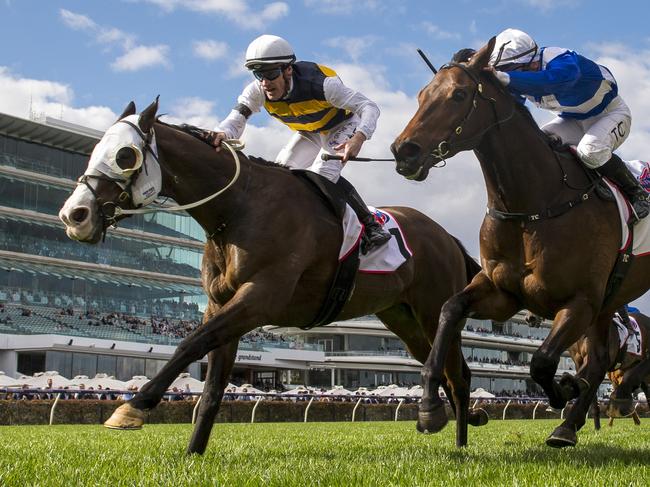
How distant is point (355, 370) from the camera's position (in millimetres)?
62562

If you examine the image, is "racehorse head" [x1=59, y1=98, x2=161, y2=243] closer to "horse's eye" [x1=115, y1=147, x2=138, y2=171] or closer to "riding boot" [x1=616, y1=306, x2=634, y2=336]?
"horse's eye" [x1=115, y1=147, x2=138, y2=171]

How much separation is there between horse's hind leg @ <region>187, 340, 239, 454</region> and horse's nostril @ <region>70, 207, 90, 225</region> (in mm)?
1205

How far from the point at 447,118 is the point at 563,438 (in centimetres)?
203

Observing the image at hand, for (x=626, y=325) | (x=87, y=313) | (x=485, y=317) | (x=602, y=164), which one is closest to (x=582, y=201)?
(x=602, y=164)

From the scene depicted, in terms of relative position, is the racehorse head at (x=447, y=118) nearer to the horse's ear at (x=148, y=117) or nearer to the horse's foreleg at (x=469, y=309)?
the horse's foreleg at (x=469, y=309)

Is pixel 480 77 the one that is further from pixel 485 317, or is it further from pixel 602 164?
pixel 485 317

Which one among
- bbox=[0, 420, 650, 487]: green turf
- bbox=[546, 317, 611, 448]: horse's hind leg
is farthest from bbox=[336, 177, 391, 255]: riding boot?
bbox=[546, 317, 611, 448]: horse's hind leg

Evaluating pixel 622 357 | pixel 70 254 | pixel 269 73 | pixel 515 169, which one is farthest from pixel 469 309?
pixel 70 254

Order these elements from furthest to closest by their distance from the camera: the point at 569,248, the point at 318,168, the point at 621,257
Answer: the point at 318,168 → the point at 621,257 → the point at 569,248

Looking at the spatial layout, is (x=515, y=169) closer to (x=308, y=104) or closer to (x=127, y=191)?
(x=308, y=104)

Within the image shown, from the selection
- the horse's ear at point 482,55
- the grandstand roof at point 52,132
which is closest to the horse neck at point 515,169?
the horse's ear at point 482,55

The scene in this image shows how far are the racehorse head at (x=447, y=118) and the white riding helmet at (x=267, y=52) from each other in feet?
3.48

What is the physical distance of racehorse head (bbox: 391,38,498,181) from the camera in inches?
175

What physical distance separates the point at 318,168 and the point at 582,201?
5.76 feet
